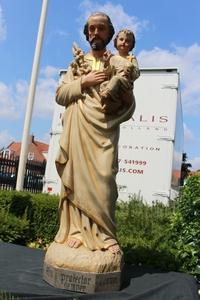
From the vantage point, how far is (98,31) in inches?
179

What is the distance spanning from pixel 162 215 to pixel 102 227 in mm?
4454

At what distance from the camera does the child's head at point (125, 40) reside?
4.43 metres

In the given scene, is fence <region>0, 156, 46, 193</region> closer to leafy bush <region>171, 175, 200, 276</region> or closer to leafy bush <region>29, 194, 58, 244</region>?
leafy bush <region>29, 194, 58, 244</region>

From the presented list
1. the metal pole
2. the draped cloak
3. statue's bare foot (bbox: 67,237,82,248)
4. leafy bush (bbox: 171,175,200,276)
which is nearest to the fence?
the metal pole

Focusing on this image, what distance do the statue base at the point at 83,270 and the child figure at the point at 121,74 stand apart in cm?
144

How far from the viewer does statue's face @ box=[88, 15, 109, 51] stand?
453 cm

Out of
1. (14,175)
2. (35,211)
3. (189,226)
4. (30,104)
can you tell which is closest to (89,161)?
(189,226)

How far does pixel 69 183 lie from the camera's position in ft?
14.0

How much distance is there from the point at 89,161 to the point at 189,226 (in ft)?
8.71

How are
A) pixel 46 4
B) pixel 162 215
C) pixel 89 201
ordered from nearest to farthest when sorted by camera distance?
pixel 89 201, pixel 162 215, pixel 46 4

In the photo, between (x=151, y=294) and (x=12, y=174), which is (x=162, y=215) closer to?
(x=151, y=294)

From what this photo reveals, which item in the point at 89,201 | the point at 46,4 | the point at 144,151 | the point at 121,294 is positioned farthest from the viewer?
the point at 46,4

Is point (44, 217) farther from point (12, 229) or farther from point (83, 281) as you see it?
point (83, 281)

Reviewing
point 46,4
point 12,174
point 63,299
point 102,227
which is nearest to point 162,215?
point 102,227
